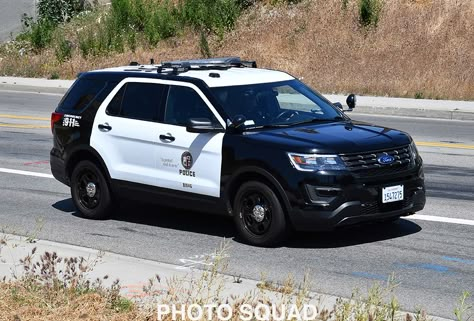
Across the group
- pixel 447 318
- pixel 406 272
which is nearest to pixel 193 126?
pixel 406 272

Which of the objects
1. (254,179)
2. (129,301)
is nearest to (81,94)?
(254,179)

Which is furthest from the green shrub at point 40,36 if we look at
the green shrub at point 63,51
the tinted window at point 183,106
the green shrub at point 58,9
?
the tinted window at point 183,106

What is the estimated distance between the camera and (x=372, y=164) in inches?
417

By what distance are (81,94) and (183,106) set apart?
1.75m

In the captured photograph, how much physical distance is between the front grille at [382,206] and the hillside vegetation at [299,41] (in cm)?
1699

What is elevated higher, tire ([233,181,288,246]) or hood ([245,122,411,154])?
hood ([245,122,411,154])

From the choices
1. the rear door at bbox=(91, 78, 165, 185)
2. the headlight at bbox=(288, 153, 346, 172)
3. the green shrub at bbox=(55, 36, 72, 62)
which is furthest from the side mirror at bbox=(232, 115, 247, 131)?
the green shrub at bbox=(55, 36, 72, 62)

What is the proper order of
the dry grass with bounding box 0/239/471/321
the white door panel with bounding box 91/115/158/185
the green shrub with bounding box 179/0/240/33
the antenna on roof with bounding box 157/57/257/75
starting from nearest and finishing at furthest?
1. the dry grass with bounding box 0/239/471/321
2. the white door panel with bounding box 91/115/158/185
3. the antenna on roof with bounding box 157/57/257/75
4. the green shrub with bounding box 179/0/240/33

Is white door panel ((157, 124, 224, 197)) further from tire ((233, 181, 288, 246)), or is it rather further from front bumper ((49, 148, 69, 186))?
front bumper ((49, 148, 69, 186))

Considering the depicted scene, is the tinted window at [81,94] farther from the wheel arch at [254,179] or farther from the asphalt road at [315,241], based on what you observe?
the wheel arch at [254,179]

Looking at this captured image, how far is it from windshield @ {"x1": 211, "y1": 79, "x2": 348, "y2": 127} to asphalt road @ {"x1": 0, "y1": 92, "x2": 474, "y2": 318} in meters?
1.29

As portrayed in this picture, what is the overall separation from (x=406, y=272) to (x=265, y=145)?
6.43 feet

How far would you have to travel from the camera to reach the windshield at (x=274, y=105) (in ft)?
37.4

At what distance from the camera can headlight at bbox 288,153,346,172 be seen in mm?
10414
